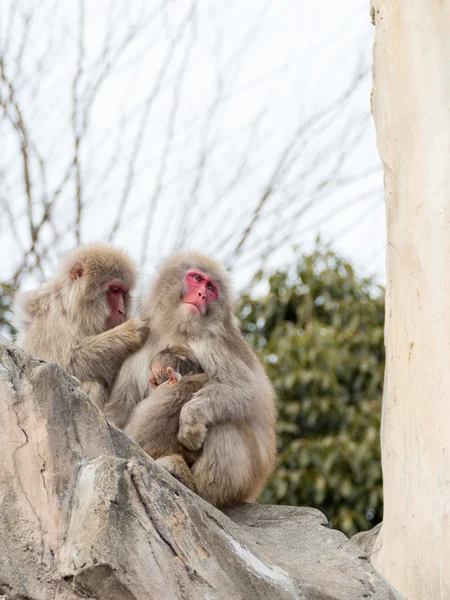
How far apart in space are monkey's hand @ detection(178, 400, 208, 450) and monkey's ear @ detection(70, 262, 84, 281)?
98cm

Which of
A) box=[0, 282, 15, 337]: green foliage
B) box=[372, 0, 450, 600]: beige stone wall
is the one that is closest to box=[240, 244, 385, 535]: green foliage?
box=[0, 282, 15, 337]: green foliage

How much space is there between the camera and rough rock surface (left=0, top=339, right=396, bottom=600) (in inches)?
109

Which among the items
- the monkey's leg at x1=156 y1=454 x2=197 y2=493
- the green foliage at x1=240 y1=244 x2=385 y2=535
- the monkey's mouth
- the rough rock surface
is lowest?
the rough rock surface

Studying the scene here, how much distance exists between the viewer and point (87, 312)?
4.45 m

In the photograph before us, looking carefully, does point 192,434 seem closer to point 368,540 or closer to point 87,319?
point 87,319

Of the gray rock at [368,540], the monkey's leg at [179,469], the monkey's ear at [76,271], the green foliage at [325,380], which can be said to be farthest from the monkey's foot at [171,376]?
the green foliage at [325,380]

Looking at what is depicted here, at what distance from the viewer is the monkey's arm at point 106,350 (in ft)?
14.1

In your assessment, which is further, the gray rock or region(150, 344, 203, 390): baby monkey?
the gray rock

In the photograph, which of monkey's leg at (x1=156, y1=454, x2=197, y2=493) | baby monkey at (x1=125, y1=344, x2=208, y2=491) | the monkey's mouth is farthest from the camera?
the monkey's mouth

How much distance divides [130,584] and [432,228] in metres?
2.43

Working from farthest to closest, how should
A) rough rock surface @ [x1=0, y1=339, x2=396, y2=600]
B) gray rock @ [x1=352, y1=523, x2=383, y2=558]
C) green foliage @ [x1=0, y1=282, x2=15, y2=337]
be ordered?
green foliage @ [x1=0, y1=282, x2=15, y2=337]
gray rock @ [x1=352, y1=523, x2=383, y2=558]
rough rock surface @ [x1=0, y1=339, x2=396, y2=600]

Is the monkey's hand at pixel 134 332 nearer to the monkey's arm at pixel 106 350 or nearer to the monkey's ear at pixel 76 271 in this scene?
the monkey's arm at pixel 106 350

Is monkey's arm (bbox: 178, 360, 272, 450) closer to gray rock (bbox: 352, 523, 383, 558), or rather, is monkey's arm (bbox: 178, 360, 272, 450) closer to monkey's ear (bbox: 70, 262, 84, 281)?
monkey's ear (bbox: 70, 262, 84, 281)

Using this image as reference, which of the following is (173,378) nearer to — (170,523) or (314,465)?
(170,523)
